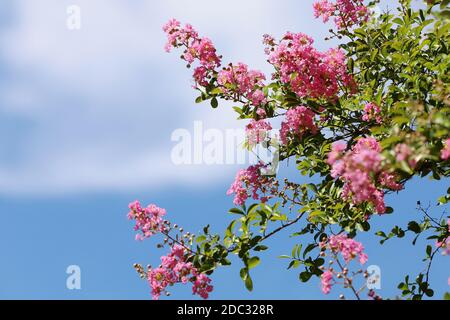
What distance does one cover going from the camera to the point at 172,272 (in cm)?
336

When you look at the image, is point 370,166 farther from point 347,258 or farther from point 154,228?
point 154,228

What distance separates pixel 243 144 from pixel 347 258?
1.65 metres

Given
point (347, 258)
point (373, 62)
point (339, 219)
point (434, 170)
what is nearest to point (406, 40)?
point (373, 62)

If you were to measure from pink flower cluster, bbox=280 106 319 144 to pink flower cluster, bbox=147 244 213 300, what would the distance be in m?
1.01

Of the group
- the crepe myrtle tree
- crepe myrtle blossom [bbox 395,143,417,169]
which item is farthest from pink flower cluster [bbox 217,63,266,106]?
crepe myrtle blossom [bbox 395,143,417,169]

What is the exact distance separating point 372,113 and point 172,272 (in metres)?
1.57

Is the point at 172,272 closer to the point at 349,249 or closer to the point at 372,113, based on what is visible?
the point at 349,249

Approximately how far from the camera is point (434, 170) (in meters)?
3.51

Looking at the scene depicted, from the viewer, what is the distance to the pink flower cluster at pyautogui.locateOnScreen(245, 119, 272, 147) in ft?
13.0

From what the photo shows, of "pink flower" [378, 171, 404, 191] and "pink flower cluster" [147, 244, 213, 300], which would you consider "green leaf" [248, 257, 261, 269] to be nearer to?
"pink flower cluster" [147, 244, 213, 300]

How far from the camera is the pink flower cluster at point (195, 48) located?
3.74 meters

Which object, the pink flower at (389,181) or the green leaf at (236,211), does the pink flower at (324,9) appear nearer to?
the pink flower at (389,181)
